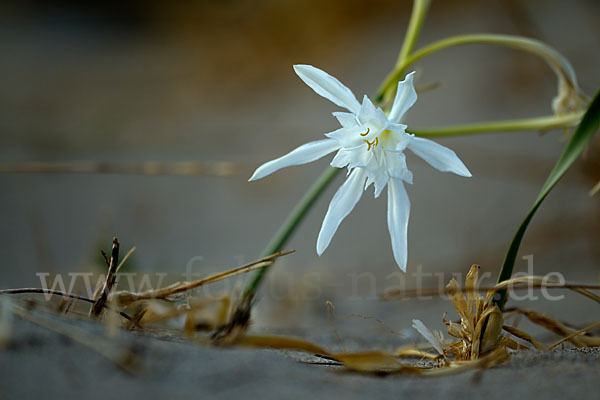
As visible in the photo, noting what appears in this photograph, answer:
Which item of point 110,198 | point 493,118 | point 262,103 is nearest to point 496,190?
point 493,118

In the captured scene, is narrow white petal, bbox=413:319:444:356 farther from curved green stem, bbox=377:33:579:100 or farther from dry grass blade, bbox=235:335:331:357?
curved green stem, bbox=377:33:579:100

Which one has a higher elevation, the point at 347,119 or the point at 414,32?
the point at 414,32

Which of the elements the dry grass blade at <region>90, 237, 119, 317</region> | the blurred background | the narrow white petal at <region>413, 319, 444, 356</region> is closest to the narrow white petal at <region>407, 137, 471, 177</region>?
the narrow white petal at <region>413, 319, 444, 356</region>

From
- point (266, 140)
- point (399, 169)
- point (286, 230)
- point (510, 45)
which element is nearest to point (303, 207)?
point (286, 230)

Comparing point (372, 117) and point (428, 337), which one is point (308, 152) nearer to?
point (372, 117)

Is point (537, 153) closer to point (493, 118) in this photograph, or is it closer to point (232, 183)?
point (493, 118)

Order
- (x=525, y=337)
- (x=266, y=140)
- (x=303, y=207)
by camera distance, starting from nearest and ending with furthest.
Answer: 1. (x=525, y=337)
2. (x=303, y=207)
3. (x=266, y=140)
